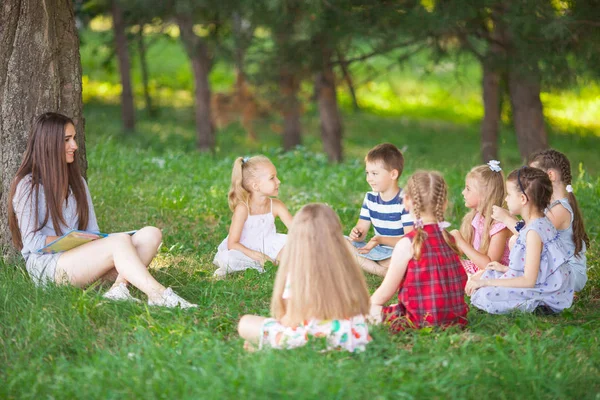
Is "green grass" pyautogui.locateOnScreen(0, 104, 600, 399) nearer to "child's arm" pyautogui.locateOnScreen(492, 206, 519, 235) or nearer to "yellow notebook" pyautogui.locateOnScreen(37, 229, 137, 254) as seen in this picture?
"yellow notebook" pyautogui.locateOnScreen(37, 229, 137, 254)

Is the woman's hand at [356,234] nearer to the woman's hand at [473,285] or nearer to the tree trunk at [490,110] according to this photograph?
the woman's hand at [473,285]

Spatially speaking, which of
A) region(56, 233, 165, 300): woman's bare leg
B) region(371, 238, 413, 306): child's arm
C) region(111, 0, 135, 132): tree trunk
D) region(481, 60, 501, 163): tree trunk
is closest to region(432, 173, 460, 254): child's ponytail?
region(371, 238, 413, 306): child's arm

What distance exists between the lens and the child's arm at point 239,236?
216 inches

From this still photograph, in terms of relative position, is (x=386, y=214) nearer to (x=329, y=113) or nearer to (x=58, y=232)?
(x=58, y=232)

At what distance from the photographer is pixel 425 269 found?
4.02 metres

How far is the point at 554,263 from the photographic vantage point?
14.9 ft

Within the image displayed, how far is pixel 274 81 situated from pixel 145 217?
184 inches

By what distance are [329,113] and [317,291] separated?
28.8 ft

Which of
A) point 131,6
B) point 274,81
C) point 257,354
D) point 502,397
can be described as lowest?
point 502,397

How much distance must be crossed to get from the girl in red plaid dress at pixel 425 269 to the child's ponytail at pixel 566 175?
1.20 metres

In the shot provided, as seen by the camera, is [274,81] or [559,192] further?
[274,81]

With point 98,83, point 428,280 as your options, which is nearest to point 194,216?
point 428,280

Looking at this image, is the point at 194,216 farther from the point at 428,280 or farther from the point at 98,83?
the point at 98,83

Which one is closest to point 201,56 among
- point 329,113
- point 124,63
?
point 124,63
